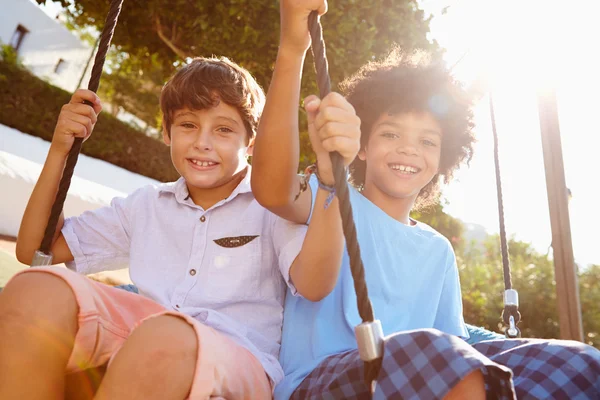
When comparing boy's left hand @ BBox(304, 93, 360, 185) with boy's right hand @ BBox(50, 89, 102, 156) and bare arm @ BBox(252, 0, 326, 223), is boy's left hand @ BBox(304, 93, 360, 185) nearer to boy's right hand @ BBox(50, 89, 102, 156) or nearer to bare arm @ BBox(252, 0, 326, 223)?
bare arm @ BBox(252, 0, 326, 223)

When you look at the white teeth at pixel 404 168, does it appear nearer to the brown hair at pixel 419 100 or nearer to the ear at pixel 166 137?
the brown hair at pixel 419 100

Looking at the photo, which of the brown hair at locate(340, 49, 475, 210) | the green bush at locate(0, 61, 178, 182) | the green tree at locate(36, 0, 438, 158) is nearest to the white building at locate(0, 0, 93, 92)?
the green bush at locate(0, 61, 178, 182)

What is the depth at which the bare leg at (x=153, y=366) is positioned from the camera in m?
0.93

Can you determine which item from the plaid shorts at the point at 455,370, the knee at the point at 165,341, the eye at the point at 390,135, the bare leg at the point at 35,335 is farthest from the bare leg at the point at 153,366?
the eye at the point at 390,135

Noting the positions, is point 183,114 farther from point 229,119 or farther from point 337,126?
point 337,126

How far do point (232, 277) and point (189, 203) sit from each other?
287 millimetres

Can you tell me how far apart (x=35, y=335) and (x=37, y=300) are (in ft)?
→ 0.22

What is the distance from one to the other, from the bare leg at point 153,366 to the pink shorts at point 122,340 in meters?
0.02

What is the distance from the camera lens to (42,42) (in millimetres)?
18094

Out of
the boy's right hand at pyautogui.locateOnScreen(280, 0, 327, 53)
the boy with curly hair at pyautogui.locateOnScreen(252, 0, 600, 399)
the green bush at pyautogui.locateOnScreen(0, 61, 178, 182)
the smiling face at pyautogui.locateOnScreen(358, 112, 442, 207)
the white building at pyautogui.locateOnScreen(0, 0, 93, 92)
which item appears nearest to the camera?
the boy with curly hair at pyautogui.locateOnScreen(252, 0, 600, 399)

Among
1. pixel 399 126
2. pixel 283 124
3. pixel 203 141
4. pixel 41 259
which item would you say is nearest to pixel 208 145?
pixel 203 141

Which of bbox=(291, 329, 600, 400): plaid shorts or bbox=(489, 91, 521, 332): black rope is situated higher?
bbox=(489, 91, 521, 332): black rope

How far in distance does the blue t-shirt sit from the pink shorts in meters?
0.17

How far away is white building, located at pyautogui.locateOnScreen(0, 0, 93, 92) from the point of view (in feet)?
53.4
